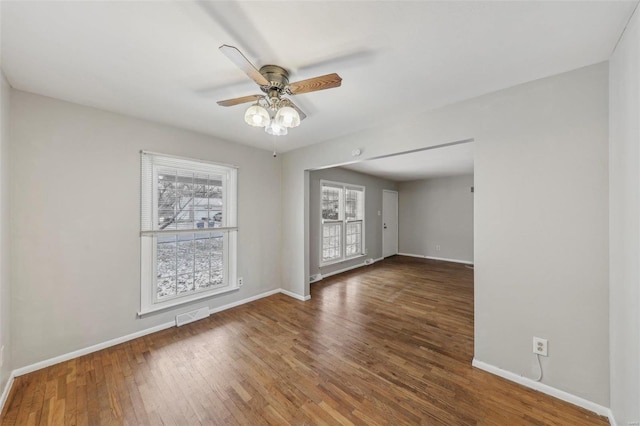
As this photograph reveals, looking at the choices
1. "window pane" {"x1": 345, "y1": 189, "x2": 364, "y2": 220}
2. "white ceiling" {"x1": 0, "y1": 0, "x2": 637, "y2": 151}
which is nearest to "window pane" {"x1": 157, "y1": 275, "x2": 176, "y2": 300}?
"white ceiling" {"x1": 0, "y1": 0, "x2": 637, "y2": 151}

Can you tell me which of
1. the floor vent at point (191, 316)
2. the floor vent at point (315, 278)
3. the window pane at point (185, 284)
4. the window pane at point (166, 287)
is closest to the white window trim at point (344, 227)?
Result: the floor vent at point (315, 278)

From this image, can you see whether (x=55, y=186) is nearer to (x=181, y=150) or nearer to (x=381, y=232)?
Result: (x=181, y=150)

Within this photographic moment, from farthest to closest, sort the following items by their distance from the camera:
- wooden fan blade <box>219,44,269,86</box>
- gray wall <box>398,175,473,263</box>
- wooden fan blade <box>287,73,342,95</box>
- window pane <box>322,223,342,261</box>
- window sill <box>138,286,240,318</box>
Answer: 1. gray wall <box>398,175,473,263</box>
2. window pane <box>322,223,342,261</box>
3. window sill <box>138,286,240,318</box>
4. wooden fan blade <box>287,73,342,95</box>
5. wooden fan blade <box>219,44,269,86</box>

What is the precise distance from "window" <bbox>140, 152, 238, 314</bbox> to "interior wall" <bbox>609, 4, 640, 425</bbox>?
3660 mm

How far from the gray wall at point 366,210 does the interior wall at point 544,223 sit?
280 centimetres

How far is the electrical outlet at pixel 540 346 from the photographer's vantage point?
1.81 m

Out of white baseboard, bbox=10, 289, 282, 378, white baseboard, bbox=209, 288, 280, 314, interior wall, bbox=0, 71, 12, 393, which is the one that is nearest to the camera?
interior wall, bbox=0, 71, 12, 393

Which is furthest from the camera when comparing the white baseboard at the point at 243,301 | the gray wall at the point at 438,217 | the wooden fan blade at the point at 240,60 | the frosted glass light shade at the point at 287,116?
the gray wall at the point at 438,217

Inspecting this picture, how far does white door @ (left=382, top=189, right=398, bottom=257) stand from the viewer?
22.5ft

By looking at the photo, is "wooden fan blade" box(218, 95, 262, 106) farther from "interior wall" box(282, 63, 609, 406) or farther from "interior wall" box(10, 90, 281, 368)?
"interior wall" box(282, 63, 609, 406)

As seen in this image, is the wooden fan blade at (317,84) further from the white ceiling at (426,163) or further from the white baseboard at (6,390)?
the white baseboard at (6,390)

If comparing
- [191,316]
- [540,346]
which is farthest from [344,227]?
[540,346]

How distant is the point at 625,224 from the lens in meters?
1.37

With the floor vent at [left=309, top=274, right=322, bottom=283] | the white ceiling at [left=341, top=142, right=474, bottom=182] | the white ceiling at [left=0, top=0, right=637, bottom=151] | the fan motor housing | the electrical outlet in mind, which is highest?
the white ceiling at [left=0, top=0, right=637, bottom=151]
